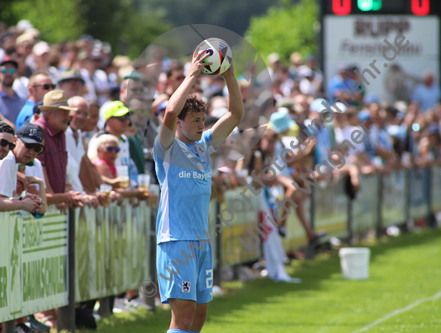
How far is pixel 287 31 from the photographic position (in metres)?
48.8

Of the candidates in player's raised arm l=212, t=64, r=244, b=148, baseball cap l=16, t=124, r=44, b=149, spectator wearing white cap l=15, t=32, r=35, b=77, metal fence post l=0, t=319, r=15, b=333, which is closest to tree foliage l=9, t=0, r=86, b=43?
spectator wearing white cap l=15, t=32, r=35, b=77

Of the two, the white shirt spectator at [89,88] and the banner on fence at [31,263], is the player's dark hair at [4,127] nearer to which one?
the banner on fence at [31,263]

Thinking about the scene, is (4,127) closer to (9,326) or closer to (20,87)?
(9,326)

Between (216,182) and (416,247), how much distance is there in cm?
641

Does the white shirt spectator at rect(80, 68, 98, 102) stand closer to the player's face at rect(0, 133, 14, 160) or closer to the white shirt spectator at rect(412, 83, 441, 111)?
the player's face at rect(0, 133, 14, 160)

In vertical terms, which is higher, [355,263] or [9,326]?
[9,326]

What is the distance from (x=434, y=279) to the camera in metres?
10.5

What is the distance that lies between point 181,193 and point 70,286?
233cm

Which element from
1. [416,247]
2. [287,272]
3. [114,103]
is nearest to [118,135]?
[114,103]

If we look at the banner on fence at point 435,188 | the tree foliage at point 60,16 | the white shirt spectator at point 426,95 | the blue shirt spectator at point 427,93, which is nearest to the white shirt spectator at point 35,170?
the banner on fence at point 435,188

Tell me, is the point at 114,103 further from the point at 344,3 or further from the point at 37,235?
the point at 344,3

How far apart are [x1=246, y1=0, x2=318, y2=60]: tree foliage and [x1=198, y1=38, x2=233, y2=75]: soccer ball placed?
3716 cm

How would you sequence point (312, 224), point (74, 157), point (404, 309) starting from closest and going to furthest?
point (74, 157), point (404, 309), point (312, 224)

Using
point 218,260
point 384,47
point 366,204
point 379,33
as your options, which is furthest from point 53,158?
point 384,47
